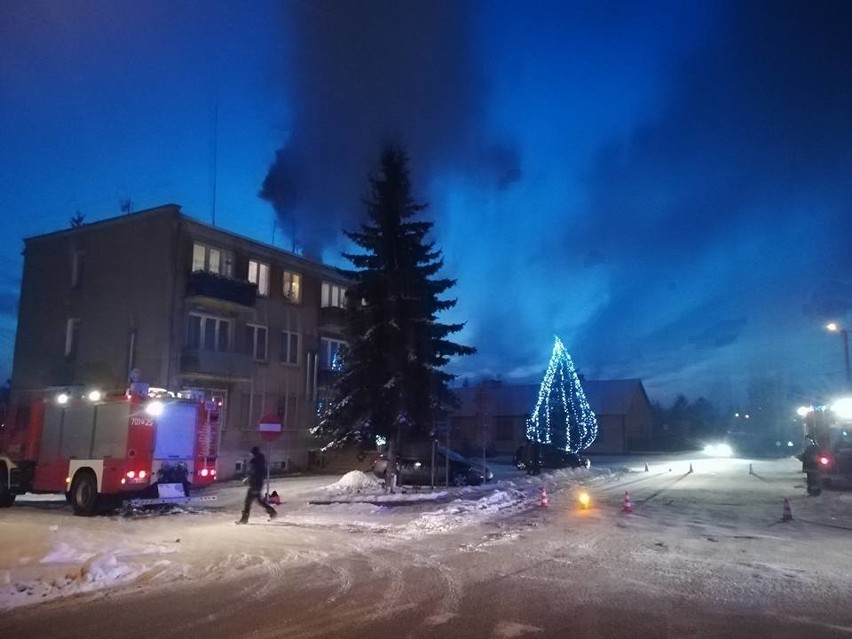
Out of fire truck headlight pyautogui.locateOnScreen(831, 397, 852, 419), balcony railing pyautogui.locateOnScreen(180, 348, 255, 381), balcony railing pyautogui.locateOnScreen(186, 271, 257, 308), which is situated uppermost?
balcony railing pyautogui.locateOnScreen(186, 271, 257, 308)

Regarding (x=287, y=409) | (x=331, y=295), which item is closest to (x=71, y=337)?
(x=287, y=409)

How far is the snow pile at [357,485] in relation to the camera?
23.0 meters

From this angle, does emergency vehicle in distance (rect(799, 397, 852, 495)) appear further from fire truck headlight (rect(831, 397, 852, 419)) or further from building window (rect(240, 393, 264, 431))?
building window (rect(240, 393, 264, 431))

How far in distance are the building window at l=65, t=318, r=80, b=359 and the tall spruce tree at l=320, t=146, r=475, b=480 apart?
16372mm

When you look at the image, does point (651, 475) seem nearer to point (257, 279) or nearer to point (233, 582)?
point (257, 279)

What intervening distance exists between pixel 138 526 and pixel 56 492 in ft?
15.5

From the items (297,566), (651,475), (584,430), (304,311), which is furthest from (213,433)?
(584,430)

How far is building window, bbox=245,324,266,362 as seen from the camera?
34.6 metres

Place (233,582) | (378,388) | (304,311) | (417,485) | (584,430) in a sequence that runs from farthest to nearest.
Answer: (584,430), (304,311), (417,485), (378,388), (233,582)

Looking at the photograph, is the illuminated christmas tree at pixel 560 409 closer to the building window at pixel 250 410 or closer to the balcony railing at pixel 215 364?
the building window at pixel 250 410

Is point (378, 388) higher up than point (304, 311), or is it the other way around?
point (304, 311)

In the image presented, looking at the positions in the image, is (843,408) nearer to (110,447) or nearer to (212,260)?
(110,447)

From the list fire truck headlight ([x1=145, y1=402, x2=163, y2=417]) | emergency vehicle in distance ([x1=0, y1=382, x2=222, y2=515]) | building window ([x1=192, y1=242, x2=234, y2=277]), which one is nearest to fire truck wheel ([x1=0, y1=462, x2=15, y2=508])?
emergency vehicle in distance ([x1=0, y1=382, x2=222, y2=515])

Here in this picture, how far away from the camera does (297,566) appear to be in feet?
35.0
